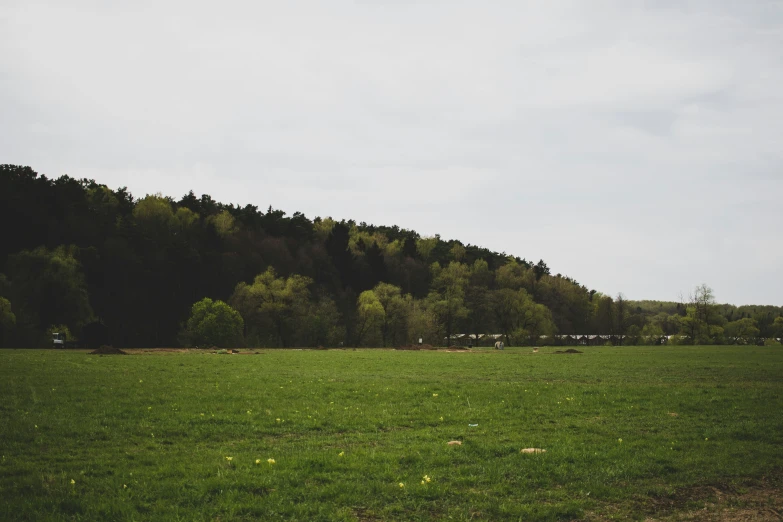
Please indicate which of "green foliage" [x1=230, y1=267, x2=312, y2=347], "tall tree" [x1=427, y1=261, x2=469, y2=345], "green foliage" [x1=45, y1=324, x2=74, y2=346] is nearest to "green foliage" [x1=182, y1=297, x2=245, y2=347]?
"green foliage" [x1=230, y1=267, x2=312, y2=347]

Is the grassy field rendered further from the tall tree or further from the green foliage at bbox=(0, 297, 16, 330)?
the tall tree

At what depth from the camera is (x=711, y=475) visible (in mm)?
12594

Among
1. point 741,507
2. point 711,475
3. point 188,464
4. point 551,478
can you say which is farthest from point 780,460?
point 188,464

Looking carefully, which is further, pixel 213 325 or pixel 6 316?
pixel 213 325

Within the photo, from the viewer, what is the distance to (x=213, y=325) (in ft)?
282

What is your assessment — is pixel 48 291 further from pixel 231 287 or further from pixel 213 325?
pixel 231 287

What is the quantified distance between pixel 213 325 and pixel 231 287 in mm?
45141

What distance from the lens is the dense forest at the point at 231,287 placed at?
278 feet

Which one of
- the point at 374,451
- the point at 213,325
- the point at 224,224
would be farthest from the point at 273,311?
the point at 374,451

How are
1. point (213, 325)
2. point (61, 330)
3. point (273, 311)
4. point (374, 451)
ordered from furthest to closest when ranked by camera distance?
point (273, 311) → point (213, 325) → point (61, 330) → point (374, 451)

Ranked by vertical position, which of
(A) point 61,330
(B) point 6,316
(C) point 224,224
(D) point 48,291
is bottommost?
(A) point 61,330

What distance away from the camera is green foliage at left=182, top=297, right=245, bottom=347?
85875mm

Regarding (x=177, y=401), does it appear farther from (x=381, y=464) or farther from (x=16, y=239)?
(x=16, y=239)

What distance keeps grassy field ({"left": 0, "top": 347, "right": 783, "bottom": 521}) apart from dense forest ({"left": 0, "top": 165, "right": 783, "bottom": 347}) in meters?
62.7
